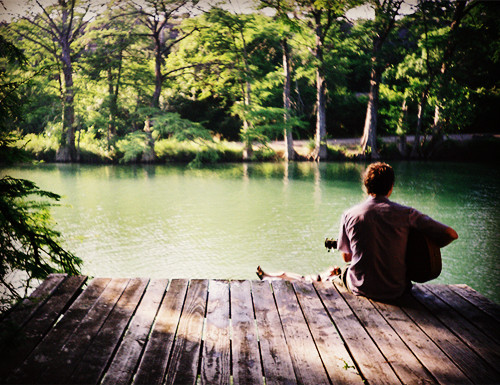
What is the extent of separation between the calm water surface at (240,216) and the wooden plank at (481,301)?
2.88 m

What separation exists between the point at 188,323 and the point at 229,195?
389 inches

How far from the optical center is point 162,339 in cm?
229

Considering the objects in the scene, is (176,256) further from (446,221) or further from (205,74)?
(205,74)

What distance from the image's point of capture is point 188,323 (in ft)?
8.17

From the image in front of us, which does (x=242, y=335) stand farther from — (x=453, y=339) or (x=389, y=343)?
(x=453, y=339)

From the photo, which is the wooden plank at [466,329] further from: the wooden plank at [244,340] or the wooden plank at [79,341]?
the wooden plank at [79,341]

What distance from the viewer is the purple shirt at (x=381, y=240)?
2.69 m

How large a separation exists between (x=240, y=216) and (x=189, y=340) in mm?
7473

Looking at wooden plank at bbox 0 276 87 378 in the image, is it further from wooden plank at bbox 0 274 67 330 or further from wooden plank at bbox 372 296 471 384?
wooden plank at bbox 372 296 471 384

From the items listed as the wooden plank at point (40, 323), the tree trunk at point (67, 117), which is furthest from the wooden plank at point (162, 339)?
the tree trunk at point (67, 117)

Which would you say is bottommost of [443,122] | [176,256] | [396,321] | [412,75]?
[176,256]

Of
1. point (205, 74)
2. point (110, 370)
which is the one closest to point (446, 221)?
point (110, 370)

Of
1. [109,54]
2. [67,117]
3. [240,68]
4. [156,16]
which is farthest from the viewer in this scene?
[67,117]

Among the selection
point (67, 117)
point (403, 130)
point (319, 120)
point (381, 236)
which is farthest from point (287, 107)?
point (381, 236)
